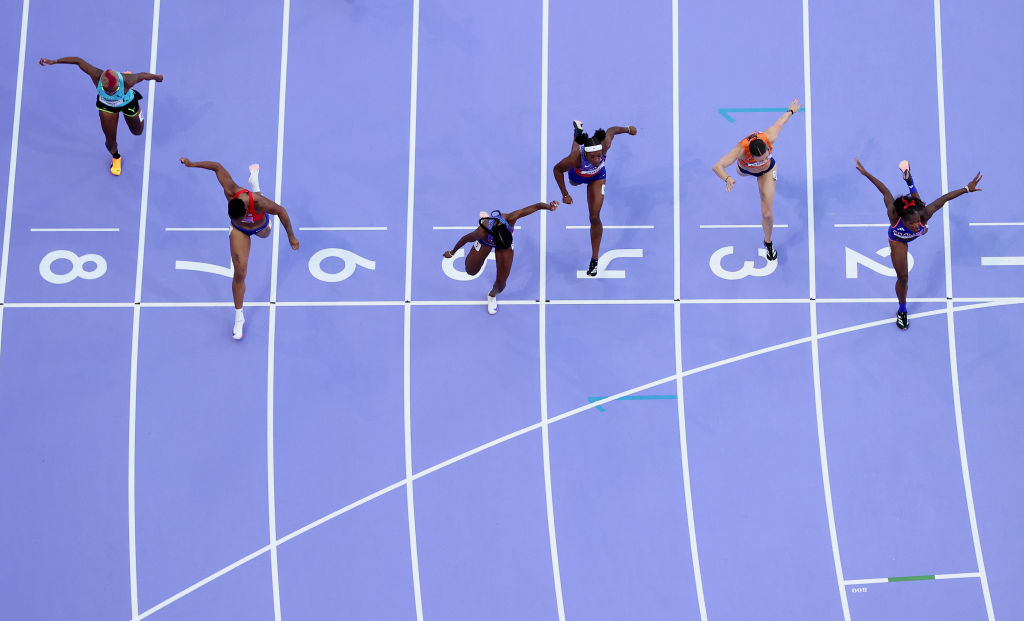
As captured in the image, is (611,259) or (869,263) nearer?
(869,263)

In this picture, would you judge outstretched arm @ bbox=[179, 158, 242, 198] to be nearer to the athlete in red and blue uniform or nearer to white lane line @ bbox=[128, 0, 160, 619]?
the athlete in red and blue uniform

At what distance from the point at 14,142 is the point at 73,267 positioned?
1.97 meters

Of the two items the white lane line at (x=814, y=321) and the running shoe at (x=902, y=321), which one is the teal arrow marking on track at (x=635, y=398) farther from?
the running shoe at (x=902, y=321)

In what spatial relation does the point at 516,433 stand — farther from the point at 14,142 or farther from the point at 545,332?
the point at 14,142

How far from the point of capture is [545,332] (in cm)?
1171

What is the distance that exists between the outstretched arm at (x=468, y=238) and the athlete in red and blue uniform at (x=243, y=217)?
71.8 inches

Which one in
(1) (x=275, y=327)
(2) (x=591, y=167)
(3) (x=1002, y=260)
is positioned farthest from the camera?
(1) (x=275, y=327)

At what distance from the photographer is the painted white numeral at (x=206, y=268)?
1185 cm

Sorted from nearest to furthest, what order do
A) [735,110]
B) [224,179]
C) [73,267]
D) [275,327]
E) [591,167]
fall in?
[224,179] < [591,167] < [275,327] < [73,267] < [735,110]

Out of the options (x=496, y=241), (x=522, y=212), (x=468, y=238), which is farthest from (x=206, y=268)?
(x=522, y=212)


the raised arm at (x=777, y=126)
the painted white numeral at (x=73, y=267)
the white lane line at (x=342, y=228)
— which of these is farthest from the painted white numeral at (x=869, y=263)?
the painted white numeral at (x=73, y=267)

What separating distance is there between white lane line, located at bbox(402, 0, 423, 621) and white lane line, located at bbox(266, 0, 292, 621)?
164cm

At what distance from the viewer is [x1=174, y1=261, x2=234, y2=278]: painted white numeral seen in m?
11.9

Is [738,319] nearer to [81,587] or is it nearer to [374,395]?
[374,395]
